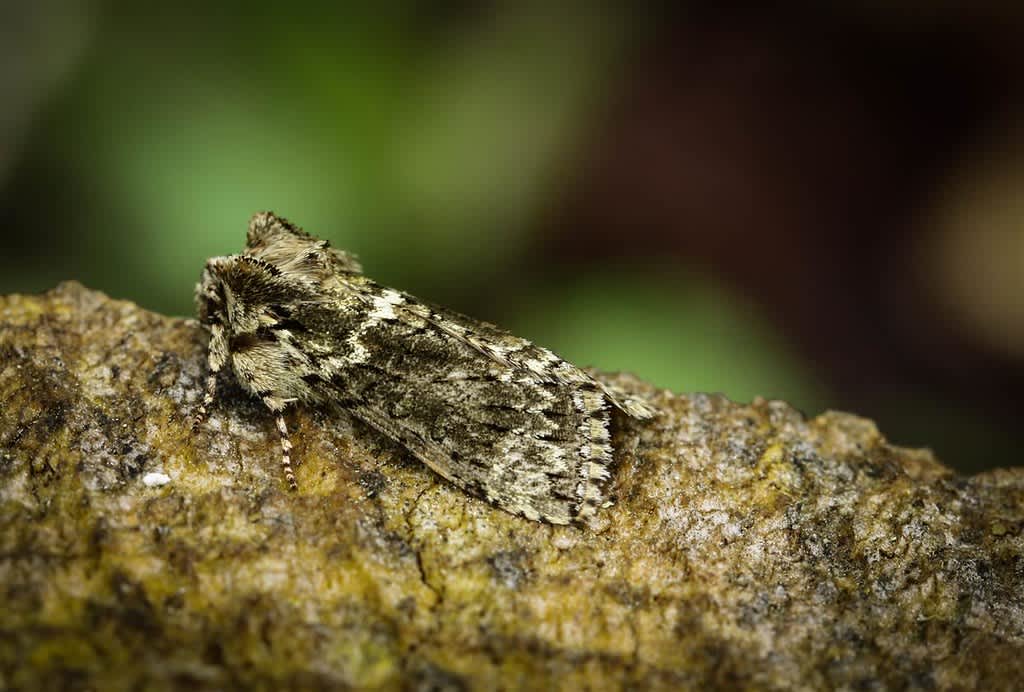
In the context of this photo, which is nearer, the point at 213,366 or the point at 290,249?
the point at 213,366

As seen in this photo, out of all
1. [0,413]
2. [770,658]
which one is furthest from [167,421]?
[770,658]

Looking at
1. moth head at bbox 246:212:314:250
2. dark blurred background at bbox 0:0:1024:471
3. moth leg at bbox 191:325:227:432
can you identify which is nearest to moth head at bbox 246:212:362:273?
moth head at bbox 246:212:314:250

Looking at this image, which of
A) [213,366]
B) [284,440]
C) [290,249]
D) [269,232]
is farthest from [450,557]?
[269,232]

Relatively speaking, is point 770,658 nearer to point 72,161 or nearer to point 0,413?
point 0,413

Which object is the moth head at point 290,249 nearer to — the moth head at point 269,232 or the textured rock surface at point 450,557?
the moth head at point 269,232

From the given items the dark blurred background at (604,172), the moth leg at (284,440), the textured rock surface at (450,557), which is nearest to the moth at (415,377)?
the moth leg at (284,440)

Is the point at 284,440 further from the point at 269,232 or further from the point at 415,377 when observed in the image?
the point at 269,232
